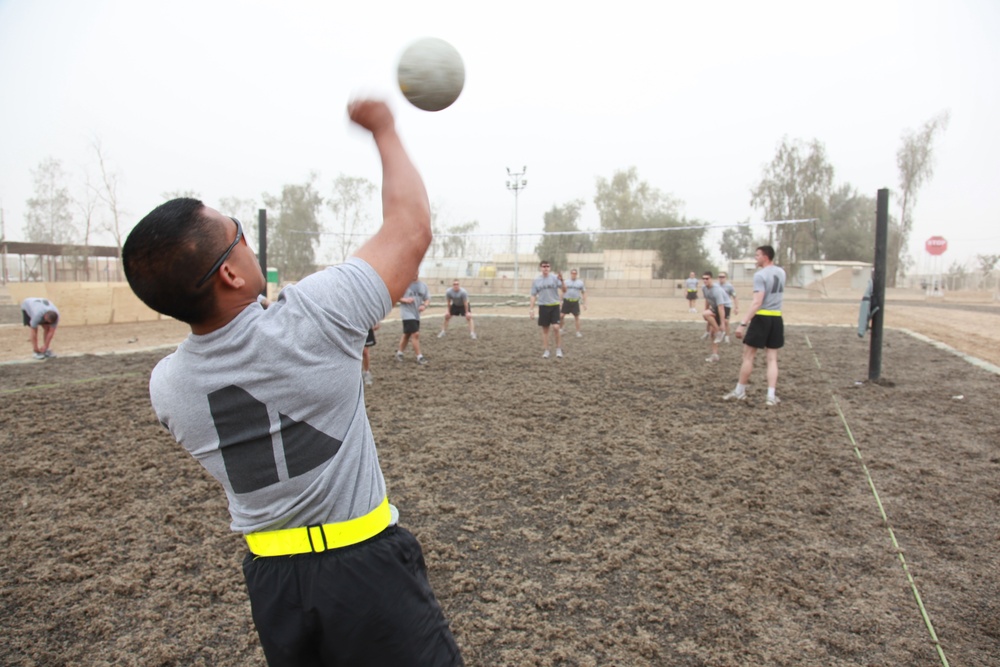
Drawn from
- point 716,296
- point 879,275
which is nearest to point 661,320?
point 716,296

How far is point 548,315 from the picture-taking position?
35.9 ft

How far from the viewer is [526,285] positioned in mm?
28891

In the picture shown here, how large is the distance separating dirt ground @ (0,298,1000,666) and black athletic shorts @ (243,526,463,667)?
4.67 ft

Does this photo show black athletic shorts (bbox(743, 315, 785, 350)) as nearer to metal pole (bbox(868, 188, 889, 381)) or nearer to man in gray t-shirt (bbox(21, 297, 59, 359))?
metal pole (bbox(868, 188, 889, 381))

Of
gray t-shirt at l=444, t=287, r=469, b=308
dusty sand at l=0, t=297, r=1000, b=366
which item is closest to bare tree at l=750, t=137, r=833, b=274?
dusty sand at l=0, t=297, r=1000, b=366

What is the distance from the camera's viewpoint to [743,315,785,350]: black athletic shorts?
670 centimetres

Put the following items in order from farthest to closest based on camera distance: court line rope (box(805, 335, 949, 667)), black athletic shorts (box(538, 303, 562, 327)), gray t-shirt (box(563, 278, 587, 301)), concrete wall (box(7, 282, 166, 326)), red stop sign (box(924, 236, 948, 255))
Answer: red stop sign (box(924, 236, 948, 255))
concrete wall (box(7, 282, 166, 326))
gray t-shirt (box(563, 278, 587, 301))
black athletic shorts (box(538, 303, 562, 327))
court line rope (box(805, 335, 949, 667))

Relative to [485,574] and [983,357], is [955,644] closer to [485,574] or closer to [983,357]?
[485,574]

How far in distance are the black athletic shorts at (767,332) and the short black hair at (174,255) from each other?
6530 mm

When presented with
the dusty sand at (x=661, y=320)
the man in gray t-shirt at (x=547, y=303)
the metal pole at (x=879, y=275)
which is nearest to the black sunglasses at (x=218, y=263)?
the metal pole at (x=879, y=275)

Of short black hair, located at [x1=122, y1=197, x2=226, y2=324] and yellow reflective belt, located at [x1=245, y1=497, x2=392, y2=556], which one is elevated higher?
short black hair, located at [x1=122, y1=197, x2=226, y2=324]


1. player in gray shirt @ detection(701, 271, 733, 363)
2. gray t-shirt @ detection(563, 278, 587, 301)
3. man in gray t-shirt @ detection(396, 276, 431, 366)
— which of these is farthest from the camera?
gray t-shirt @ detection(563, 278, 587, 301)

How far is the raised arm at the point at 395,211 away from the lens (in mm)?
1180

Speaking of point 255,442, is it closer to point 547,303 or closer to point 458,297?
point 547,303
